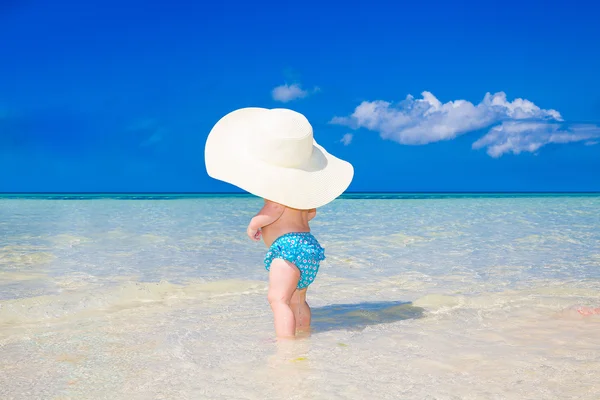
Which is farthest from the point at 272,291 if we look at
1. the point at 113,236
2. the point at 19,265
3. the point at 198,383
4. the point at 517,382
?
the point at 113,236

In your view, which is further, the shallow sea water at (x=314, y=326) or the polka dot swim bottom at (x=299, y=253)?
the polka dot swim bottom at (x=299, y=253)

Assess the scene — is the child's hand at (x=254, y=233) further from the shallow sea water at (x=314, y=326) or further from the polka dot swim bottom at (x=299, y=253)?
the shallow sea water at (x=314, y=326)

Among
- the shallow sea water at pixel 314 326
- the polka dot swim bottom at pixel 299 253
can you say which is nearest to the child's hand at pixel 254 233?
the polka dot swim bottom at pixel 299 253

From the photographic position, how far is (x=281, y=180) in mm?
3396

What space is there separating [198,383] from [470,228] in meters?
9.80

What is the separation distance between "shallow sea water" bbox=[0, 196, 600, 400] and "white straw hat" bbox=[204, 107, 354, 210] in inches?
35.9

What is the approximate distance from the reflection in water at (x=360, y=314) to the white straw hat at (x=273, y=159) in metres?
0.92

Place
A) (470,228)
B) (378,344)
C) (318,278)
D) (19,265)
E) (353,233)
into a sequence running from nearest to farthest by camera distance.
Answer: (378,344), (318,278), (19,265), (353,233), (470,228)

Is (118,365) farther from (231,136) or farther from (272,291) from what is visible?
(231,136)

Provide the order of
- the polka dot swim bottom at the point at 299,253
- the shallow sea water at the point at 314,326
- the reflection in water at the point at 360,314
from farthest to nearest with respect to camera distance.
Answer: the reflection in water at the point at 360,314 < the polka dot swim bottom at the point at 299,253 < the shallow sea water at the point at 314,326

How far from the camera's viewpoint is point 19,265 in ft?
20.8

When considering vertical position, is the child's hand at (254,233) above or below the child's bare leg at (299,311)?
above

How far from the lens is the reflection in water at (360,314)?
3.82 meters

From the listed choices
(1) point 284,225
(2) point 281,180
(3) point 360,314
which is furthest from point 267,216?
(3) point 360,314
